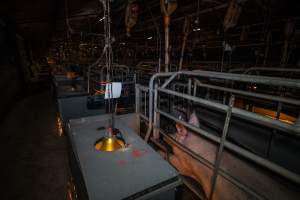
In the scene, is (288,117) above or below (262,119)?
below

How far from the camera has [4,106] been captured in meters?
6.61

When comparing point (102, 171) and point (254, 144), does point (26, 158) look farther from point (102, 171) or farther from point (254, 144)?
point (254, 144)

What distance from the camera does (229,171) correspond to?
201 centimetres

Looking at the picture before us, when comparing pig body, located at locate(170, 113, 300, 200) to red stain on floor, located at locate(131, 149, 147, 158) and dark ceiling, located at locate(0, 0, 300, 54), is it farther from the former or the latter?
dark ceiling, located at locate(0, 0, 300, 54)

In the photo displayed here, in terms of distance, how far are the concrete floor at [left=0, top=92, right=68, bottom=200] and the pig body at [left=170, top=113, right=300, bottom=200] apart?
2053 millimetres

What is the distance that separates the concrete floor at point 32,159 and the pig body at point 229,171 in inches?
80.8

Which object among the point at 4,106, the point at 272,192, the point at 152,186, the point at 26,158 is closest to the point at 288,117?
the point at 272,192

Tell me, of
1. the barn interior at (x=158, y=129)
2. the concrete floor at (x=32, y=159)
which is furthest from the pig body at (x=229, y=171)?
the concrete floor at (x=32, y=159)

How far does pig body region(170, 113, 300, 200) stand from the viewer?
1.72 metres

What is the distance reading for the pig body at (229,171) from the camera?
5.66ft

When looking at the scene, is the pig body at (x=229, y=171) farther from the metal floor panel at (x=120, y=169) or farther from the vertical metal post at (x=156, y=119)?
the metal floor panel at (x=120, y=169)

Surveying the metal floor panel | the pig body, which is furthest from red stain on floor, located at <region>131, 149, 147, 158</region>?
the pig body

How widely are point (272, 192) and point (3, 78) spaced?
8.99 m

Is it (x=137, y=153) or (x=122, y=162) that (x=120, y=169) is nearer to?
(x=122, y=162)
